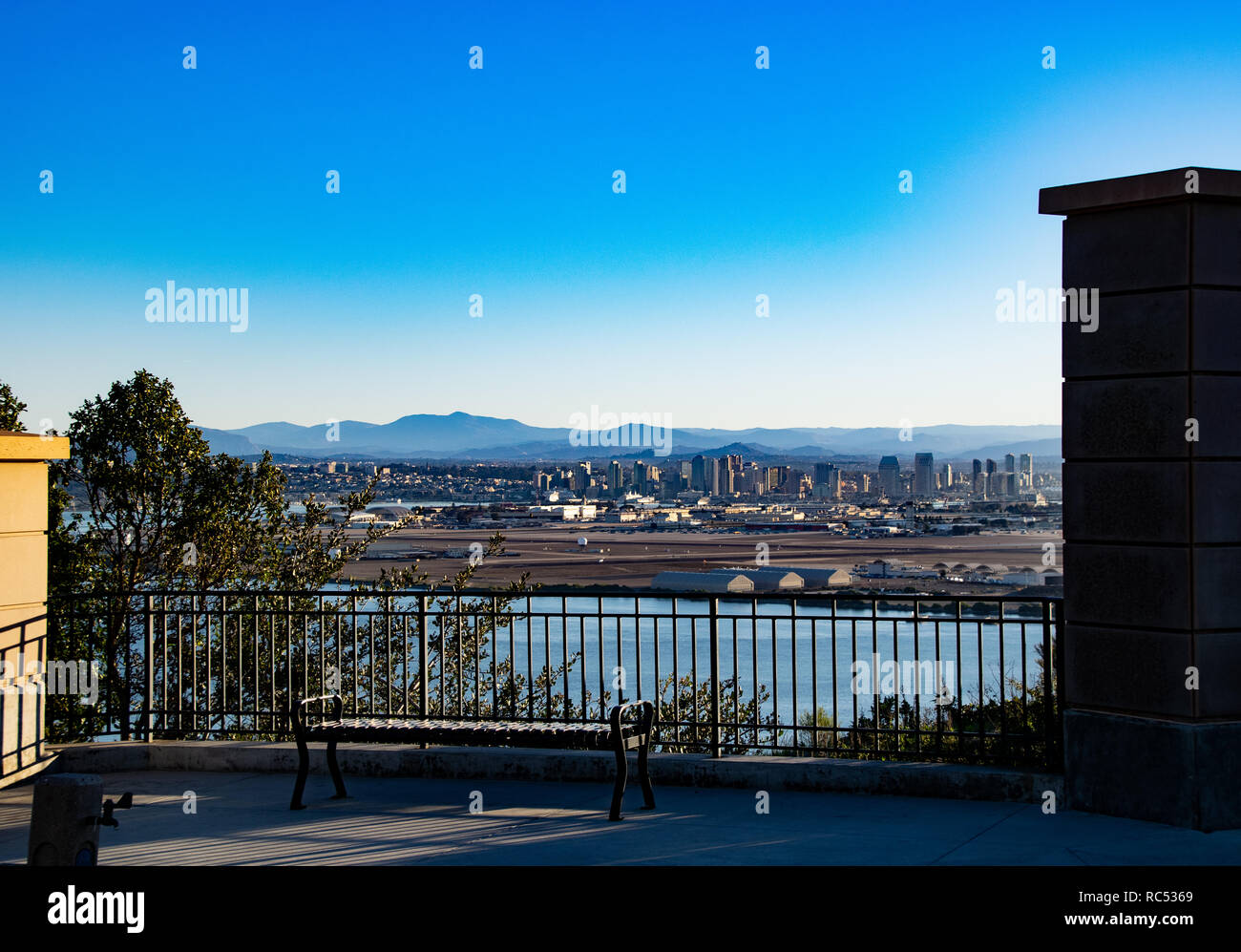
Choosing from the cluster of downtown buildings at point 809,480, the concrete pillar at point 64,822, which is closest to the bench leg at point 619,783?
the concrete pillar at point 64,822

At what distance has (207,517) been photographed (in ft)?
50.9

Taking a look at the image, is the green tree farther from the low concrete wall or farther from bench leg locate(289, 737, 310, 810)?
bench leg locate(289, 737, 310, 810)

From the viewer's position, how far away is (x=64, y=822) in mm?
5125

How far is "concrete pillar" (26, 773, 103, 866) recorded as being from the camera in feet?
16.8

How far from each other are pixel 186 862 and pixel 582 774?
9.27 feet

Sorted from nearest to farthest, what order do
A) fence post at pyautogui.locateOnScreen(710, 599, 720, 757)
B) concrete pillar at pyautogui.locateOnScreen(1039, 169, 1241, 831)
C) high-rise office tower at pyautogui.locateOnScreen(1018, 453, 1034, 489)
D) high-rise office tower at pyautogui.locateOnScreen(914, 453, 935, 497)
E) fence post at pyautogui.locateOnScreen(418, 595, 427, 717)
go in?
concrete pillar at pyautogui.locateOnScreen(1039, 169, 1241, 831), fence post at pyautogui.locateOnScreen(710, 599, 720, 757), fence post at pyautogui.locateOnScreen(418, 595, 427, 717), high-rise office tower at pyautogui.locateOnScreen(1018, 453, 1034, 489), high-rise office tower at pyautogui.locateOnScreen(914, 453, 935, 497)

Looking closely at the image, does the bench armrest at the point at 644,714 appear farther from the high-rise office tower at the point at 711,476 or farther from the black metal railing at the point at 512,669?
the high-rise office tower at the point at 711,476

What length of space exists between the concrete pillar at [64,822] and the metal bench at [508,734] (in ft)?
7.55

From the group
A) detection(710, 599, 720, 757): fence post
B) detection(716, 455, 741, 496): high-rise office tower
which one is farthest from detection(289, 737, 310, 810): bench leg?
detection(716, 455, 741, 496): high-rise office tower

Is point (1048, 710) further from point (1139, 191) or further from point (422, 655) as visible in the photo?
point (422, 655)

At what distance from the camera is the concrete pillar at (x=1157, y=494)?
20.9 feet

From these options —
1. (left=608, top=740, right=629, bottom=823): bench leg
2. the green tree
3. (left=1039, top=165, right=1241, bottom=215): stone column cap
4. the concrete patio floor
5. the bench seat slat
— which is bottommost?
the concrete patio floor

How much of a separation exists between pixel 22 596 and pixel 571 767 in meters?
4.23
